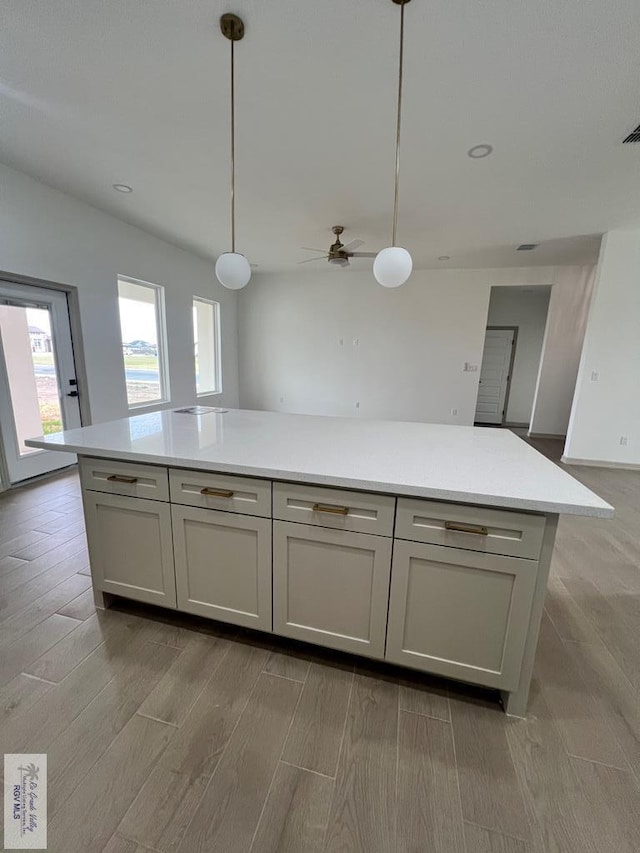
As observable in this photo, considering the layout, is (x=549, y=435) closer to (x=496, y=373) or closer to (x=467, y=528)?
(x=496, y=373)

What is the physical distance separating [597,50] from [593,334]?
332 centimetres

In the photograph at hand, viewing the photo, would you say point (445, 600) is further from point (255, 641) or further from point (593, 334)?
point (593, 334)

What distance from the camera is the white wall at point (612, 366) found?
13.0 feet

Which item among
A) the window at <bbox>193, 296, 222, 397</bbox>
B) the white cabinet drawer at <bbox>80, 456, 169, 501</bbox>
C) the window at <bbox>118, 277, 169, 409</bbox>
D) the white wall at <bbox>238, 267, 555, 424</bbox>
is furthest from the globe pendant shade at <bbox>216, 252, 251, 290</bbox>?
the white wall at <bbox>238, 267, 555, 424</bbox>

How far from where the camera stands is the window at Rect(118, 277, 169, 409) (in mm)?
4250

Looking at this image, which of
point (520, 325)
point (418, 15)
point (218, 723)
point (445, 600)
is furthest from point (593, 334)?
point (218, 723)

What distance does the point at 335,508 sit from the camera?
1239mm

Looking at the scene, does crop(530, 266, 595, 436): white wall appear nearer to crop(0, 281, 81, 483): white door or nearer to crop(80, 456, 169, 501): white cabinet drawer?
crop(80, 456, 169, 501): white cabinet drawer

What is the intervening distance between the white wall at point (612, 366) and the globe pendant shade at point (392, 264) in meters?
3.77

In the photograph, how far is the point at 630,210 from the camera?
3.29 meters

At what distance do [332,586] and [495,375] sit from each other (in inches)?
292

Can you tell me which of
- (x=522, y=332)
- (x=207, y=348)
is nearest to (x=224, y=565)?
(x=207, y=348)


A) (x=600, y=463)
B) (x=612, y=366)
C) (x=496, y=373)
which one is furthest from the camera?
(x=496, y=373)

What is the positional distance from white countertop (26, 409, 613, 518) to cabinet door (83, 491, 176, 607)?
264mm
